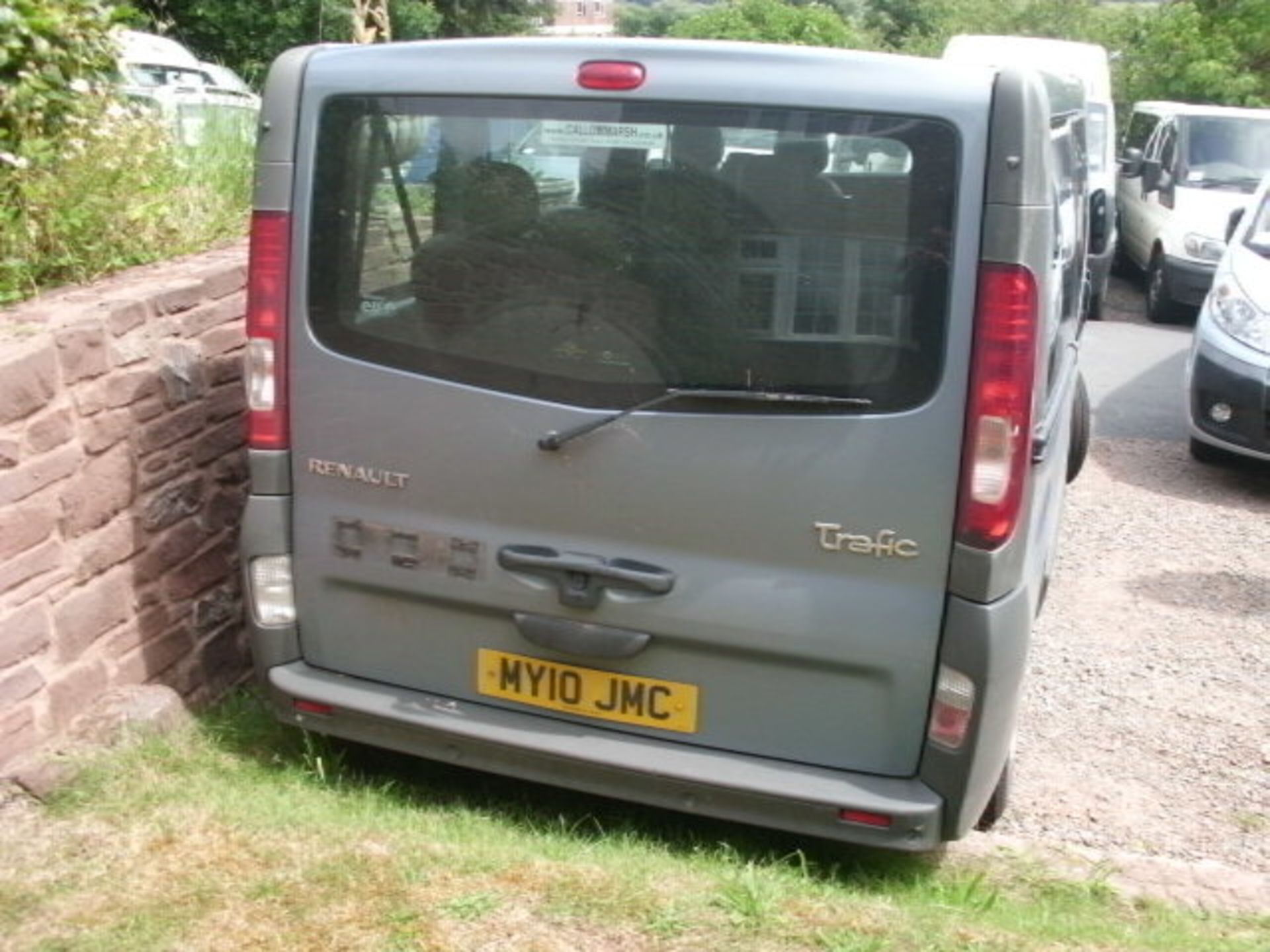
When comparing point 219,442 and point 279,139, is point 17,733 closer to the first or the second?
point 219,442

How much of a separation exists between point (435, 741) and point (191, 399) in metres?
1.53

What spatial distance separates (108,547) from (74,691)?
0.43 meters

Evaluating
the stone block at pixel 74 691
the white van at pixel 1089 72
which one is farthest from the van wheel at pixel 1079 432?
the white van at pixel 1089 72

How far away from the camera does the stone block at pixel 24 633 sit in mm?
3939

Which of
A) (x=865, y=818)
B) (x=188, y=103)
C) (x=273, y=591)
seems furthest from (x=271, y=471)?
(x=188, y=103)

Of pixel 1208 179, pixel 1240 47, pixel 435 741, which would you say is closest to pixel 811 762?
pixel 435 741

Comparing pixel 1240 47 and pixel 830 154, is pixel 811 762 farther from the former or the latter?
pixel 1240 47

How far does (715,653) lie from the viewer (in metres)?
3.80

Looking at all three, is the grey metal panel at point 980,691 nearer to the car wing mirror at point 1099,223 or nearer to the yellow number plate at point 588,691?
the yellow number plate at point 588,691

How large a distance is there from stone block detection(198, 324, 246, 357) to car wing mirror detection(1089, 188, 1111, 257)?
8.20 meters

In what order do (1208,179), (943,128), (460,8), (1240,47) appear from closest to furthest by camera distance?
(943,128)
(1208,179)
(1240,47)
(460,8)

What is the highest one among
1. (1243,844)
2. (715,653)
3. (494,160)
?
(494,160)

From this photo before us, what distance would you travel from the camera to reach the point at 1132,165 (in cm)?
1559

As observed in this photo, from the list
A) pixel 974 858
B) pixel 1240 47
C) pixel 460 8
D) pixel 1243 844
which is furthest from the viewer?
pixel 460 8
